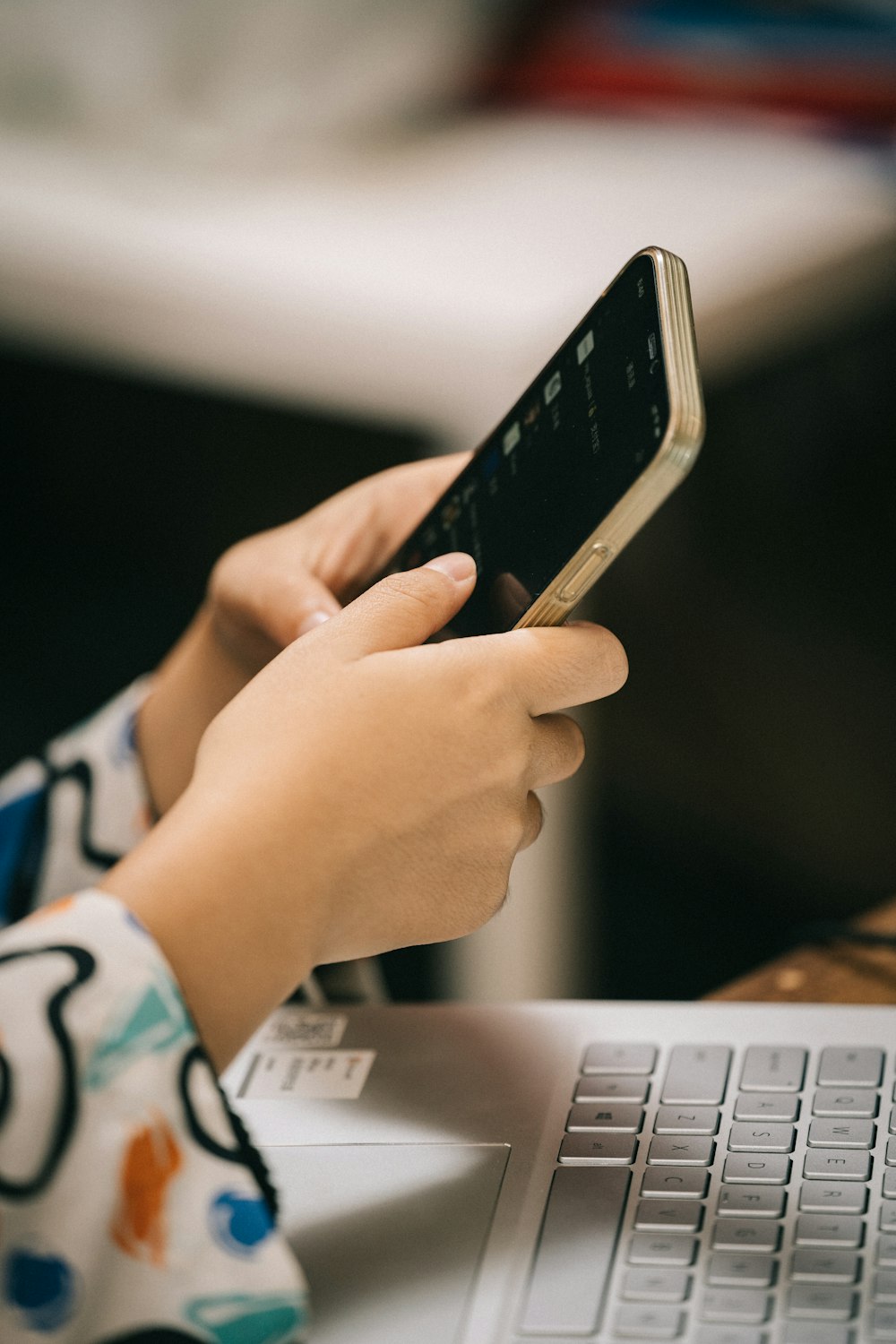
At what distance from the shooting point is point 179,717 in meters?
0.44

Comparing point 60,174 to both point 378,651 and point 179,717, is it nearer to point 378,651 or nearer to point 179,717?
point 179,717

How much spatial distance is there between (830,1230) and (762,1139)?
36 mm

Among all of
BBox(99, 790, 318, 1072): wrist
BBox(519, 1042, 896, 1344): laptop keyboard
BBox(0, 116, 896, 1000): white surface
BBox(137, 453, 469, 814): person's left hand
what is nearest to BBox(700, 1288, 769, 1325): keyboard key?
BBox(519, 1042, 896, 1344): laptop keyboard

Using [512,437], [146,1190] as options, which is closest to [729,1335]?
[146,1190]

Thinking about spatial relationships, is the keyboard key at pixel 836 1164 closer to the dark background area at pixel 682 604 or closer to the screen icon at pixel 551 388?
the screen icon at pixel 551 388

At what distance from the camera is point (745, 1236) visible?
27 cm

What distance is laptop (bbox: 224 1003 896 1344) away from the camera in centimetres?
25

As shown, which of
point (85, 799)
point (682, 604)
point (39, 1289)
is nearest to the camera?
point (39, 1289)

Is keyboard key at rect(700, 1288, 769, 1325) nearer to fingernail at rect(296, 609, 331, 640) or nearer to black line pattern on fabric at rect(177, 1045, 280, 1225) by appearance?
black line pattern on fabric at rect(177, 1045, 280, 1225)

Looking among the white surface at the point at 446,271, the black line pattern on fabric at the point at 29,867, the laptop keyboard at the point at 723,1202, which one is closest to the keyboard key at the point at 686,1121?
the laptop keyboard at the point at 723,1202

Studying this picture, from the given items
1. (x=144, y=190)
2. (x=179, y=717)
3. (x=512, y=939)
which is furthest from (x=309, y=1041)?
(x=144, y=190)

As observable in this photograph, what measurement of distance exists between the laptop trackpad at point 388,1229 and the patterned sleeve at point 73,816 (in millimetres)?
145

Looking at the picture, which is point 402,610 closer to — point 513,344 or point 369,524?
point 369,524

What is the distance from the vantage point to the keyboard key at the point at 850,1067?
31 centimetres
